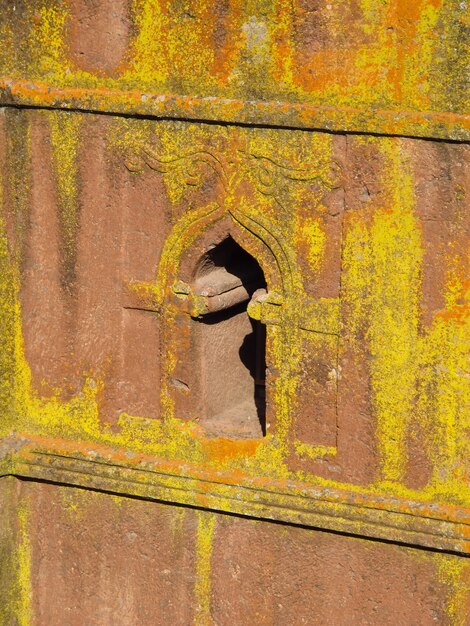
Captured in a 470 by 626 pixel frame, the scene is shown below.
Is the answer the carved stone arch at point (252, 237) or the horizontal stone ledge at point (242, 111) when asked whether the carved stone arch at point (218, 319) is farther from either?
the horizontal stone ledge at point (242, 111)

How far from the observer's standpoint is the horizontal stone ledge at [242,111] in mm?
5883

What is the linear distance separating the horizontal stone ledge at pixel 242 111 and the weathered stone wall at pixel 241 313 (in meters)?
0.01

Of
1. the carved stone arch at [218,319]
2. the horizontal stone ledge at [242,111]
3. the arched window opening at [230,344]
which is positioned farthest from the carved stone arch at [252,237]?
the horizontal stone ledge at [242,111]

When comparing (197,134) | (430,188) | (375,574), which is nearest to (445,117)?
(430,188)

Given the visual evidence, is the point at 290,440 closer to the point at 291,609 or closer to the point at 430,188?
the point at 291,609

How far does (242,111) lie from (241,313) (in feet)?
3.81

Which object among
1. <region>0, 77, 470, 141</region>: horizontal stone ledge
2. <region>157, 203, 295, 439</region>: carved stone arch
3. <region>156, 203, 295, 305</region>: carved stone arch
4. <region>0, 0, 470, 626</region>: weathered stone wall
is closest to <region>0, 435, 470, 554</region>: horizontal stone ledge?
<region>0, 0, 470, 626</region>: weathered stone wall

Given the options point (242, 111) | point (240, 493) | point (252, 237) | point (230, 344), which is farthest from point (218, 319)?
point (242, 111)

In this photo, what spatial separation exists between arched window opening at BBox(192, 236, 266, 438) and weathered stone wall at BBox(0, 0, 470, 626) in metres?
0.03

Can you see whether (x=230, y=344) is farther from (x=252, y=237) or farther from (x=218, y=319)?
(x=252, y=237)

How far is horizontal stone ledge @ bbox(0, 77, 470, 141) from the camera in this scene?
5.88 meters

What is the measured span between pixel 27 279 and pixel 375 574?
2.18 m

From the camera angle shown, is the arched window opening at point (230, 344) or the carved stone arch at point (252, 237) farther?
the arched window opening at point (230, 344)

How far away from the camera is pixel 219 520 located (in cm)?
673
